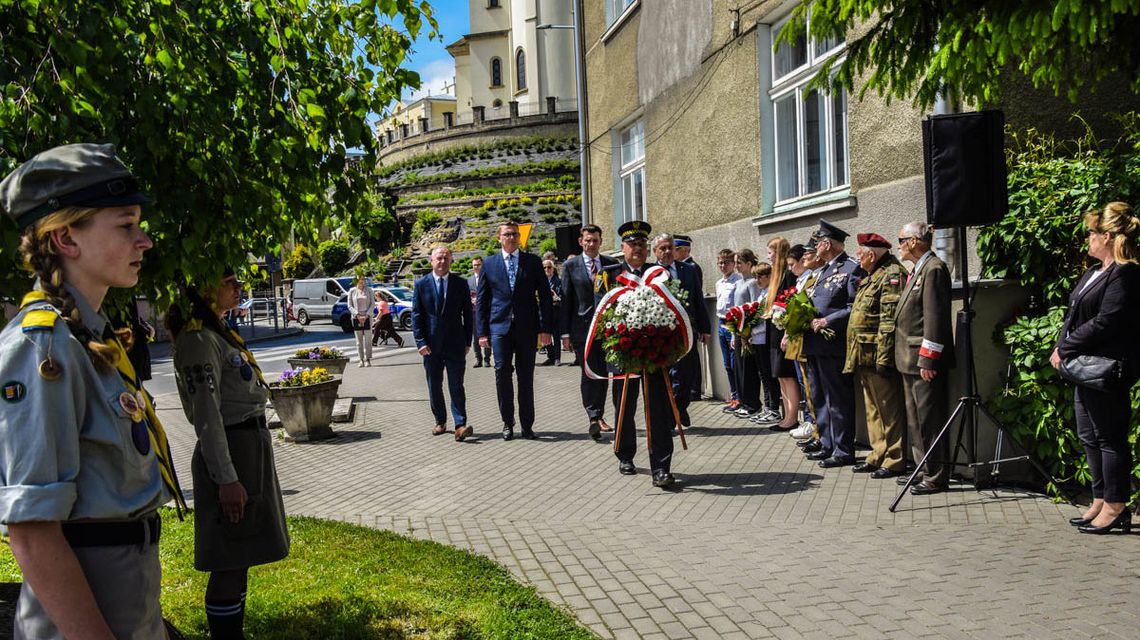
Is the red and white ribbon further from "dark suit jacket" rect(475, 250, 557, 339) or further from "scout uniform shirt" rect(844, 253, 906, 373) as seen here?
"dark suit jacket" rect(475, 250, 557, 339)

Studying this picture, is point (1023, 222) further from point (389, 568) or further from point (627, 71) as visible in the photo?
point (627, 71)

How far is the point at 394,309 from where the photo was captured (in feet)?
106

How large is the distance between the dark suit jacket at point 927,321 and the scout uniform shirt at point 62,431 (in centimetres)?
602

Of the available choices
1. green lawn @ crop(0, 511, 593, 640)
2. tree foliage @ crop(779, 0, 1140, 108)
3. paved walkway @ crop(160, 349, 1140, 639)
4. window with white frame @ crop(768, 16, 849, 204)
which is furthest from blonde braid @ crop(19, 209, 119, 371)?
window with white frame @ crop(768, 16, 849, 204)

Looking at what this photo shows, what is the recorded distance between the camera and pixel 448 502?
7.27 metres

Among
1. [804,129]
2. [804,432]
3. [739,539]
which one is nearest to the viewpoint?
[739,539]

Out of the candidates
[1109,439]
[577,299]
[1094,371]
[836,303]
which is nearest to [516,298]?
[577,299]

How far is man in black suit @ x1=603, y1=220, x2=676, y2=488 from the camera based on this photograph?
7.44 meters

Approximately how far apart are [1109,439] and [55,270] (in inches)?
234

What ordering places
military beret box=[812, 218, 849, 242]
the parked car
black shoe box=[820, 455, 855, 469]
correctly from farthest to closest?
the parked car
military beret box=[812, 218, 849, 242]
black shoe box=[820, 455, 855, 469]

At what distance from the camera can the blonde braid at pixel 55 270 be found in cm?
205

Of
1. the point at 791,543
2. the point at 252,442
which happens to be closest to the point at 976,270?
the point at 791,543

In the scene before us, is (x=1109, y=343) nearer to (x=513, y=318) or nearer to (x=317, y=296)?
(x=513, y=318)

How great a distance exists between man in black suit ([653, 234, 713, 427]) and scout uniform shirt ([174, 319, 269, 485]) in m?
5.65
